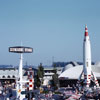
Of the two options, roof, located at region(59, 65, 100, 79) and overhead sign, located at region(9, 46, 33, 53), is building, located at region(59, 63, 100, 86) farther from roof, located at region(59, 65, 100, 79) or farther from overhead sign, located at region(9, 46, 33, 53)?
overhead sign, located at region(9, 46, 33, 53)

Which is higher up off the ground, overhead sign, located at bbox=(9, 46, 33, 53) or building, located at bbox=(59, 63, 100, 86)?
overhead sign, located at bbox=(9, 46, 33, 53)

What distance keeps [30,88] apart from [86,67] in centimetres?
2168

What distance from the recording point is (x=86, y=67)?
52.8 metres

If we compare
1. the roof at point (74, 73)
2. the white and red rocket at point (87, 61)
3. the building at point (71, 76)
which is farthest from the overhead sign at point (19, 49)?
the roof at point (74, 73)

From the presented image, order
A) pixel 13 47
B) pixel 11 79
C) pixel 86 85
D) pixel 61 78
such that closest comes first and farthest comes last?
pixel 13 47
pixel 86 85
pixel 61 78
pixel 11 79

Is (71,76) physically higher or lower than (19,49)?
lower

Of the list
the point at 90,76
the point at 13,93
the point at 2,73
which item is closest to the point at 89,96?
the point at 13,93

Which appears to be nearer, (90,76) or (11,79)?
(90,76)

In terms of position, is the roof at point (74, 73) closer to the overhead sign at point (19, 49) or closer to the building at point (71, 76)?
the building at point (71, 76)

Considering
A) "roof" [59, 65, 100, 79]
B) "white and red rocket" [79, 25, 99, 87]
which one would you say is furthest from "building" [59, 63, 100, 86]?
"white and red rocket" [79, 25, 99, 87]

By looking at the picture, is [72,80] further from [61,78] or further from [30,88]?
[30,88]

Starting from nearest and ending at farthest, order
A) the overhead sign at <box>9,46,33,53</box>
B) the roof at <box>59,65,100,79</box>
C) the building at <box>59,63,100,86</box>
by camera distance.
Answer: the overhead sign at <box>9,46,33,53</box> < the building at <box>59,63,100,86</box> < the roof at <box>59,65,100,79</box>

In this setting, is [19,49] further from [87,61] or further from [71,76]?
[71,76]

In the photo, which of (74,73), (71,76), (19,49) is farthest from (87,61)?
(74,73)
